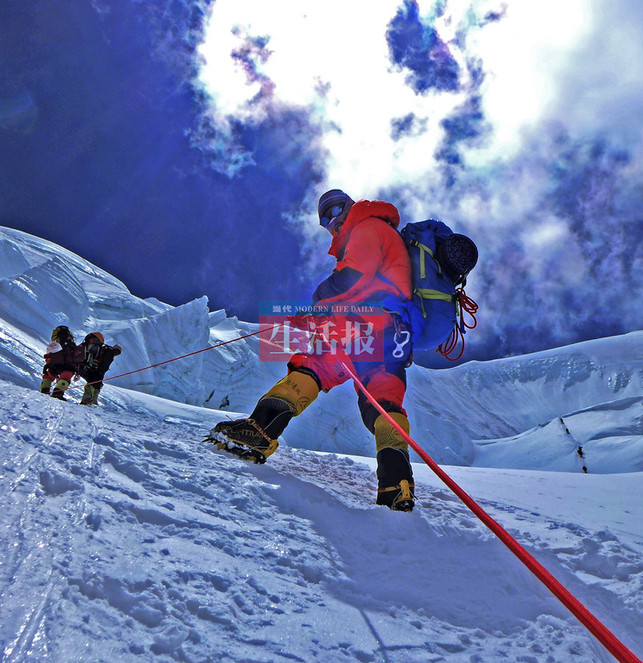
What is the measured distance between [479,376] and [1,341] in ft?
112

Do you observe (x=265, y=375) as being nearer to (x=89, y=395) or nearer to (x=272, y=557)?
(x=89, y=395)

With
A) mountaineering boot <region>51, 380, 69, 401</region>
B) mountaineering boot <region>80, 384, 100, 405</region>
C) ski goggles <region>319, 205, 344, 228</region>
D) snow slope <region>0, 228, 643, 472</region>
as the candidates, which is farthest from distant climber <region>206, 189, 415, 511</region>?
snow slope <region>0, 228, 643, 472</region>

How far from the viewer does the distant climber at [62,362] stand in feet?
19.3

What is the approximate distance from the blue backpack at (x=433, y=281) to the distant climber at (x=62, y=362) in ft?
17.1

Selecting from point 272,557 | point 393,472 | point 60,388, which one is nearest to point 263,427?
point 393,472

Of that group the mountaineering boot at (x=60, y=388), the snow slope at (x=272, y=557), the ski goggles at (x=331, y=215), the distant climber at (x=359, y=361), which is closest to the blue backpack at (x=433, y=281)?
the distant climber at (x=359, y=361)

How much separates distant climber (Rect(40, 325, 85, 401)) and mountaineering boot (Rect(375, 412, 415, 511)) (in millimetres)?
5268

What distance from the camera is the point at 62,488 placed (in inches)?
50.7

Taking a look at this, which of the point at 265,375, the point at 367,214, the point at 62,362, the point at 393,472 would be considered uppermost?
the point at 265,375

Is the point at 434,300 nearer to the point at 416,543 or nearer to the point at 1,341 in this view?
the point at 416,543

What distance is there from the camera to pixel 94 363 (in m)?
6.62

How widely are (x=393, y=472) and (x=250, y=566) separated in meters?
1.09

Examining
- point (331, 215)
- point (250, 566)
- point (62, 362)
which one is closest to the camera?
point (250, 566)

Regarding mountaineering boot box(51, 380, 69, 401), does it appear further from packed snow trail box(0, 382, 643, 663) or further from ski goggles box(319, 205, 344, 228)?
ski goggles box(319, 205, 344, 228)
